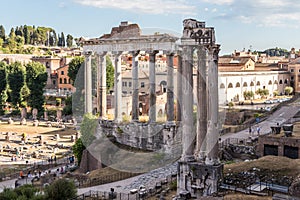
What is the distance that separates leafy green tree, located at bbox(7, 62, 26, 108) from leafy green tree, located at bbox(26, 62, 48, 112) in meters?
0.94

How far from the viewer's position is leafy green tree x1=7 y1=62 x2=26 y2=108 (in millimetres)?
63500

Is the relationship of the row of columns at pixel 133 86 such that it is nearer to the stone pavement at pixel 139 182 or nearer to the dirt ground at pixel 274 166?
the stone pavement at pixel 139 182

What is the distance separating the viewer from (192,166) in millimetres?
19078

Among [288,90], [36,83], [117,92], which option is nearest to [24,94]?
[36,83]

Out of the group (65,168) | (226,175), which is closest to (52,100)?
(65,168)

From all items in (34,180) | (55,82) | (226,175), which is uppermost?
(55,82)

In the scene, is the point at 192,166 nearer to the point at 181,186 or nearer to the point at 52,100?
the point at 181,186

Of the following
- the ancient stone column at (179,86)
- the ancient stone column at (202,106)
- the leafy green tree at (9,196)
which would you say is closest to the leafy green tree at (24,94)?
the ancient stone column at (179,86)

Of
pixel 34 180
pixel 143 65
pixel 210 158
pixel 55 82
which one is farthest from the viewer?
pixel 55 82

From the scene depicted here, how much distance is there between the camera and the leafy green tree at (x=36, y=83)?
61.2 metres

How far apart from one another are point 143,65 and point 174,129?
94.0ft

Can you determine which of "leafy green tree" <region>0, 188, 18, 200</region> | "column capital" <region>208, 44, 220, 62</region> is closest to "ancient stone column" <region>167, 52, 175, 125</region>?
"column capital" <region>208, 44, 220, 62</region>

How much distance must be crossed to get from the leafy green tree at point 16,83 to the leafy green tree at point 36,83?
94 cm

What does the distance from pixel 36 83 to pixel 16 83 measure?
358 centimetres
